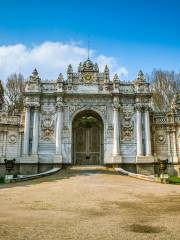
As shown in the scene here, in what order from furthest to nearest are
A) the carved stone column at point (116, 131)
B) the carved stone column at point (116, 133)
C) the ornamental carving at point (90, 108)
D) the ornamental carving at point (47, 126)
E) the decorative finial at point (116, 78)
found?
1. the decorative finial at point (116, 78)
2. the ornamental carving at point (90, 108)
3. the ornamental carving at point (47, 126)
4. the carved stone column at point (116, 131)
5. the carved stone column at point (116, 133)

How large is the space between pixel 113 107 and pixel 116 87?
2103 millimetres

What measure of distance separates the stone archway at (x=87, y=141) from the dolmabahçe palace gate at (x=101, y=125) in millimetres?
103

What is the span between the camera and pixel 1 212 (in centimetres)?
745

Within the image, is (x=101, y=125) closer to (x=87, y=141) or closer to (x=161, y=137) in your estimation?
(x=87, y=141)

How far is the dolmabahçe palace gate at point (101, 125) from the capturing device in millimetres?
23281

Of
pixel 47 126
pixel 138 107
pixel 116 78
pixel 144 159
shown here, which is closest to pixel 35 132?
pixel 47 126

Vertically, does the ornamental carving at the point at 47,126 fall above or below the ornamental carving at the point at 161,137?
above

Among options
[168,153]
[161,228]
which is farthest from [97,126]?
[161,228]

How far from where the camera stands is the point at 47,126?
24.1 metres

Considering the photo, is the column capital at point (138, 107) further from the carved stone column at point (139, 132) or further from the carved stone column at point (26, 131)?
the carved stone column at point (26, 131)

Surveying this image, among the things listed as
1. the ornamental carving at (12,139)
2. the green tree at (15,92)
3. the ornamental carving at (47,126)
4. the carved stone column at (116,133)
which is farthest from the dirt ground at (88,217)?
the green tree at (15,92)

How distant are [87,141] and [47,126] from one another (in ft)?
15.6

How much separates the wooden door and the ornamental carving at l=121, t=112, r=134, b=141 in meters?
3.26

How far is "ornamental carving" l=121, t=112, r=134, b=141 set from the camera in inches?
952
